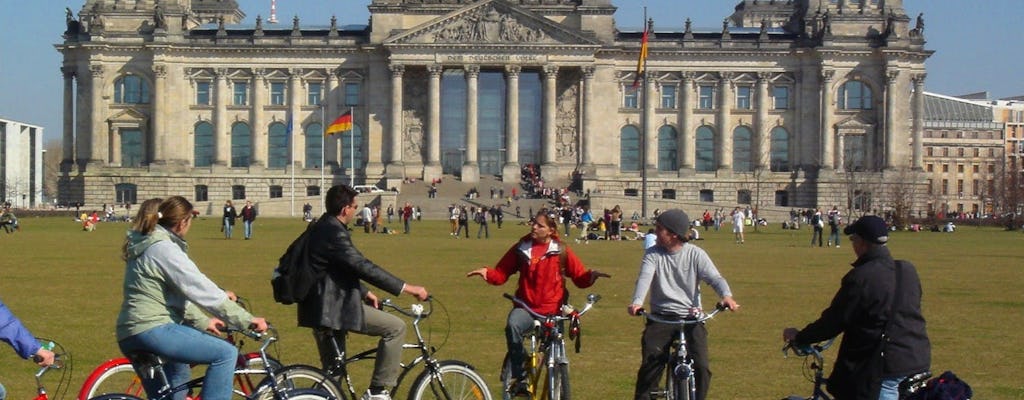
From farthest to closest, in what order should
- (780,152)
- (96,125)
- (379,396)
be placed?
(780,152), (96,125), (379,396)

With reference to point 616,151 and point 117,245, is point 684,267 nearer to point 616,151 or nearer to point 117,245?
point 117,245

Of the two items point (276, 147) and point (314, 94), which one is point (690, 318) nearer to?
point (314, 94)

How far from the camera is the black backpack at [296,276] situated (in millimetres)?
15266

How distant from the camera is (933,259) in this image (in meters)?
52.4

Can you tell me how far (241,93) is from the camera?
126m

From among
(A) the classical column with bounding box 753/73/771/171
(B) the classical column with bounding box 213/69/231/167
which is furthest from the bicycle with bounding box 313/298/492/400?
(B) the classical column with bounding box 213/69/231/167

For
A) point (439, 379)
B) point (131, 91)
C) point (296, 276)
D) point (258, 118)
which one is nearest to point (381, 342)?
point (439, 379)

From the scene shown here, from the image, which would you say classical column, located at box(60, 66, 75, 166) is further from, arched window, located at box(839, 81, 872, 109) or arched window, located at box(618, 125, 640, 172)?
arched window, located at box(839, 81, 872, 109)

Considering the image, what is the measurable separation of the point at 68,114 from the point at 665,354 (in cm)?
11937

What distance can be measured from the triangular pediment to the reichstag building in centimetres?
199

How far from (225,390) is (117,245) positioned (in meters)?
47.5

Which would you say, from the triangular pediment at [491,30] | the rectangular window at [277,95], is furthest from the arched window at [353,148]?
the triangular pediment at [491,30]

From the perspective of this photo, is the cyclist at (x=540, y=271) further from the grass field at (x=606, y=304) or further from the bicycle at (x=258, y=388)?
the bicycle at (x=258, y=388)

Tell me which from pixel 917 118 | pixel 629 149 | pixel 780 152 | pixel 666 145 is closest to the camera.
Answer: pixel 629 149
